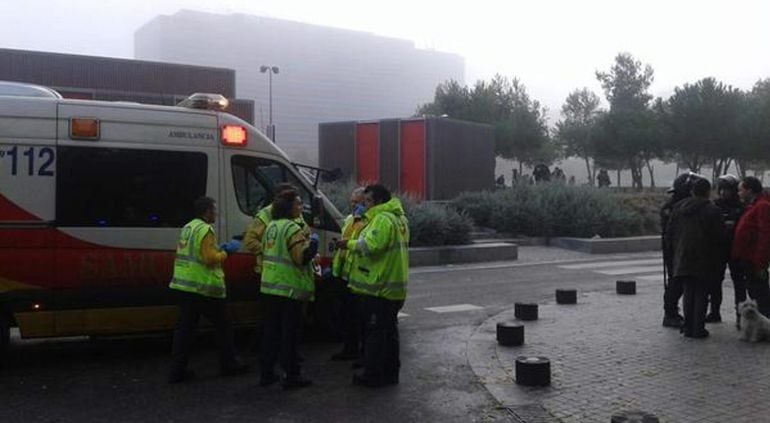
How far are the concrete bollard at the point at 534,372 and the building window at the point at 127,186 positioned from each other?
336cm

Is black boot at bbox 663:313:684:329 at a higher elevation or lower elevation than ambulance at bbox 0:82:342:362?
lower

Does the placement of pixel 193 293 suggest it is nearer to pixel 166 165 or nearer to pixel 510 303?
pixel 166 165

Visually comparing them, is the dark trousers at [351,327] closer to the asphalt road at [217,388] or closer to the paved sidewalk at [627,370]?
the asphalt road at [217,388]

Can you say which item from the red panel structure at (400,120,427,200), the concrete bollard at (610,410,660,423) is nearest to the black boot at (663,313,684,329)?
the concrete bollard at (610,410,660,423)

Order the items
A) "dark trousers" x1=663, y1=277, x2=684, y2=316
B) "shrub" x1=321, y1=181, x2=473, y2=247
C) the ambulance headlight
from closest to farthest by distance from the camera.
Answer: the ambulance headlight → "dark trousers" x1=663, y1=277, x2=684, y2=316 → "shrub" x1=321, y1=181, x2=473, y2=247

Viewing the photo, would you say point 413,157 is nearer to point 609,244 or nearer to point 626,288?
point 609,244

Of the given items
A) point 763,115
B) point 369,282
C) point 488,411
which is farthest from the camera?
point 763,115

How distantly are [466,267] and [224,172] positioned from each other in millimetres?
9008

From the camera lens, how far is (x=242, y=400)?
5949mm

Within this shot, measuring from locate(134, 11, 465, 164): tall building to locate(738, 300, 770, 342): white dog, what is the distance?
11684 centimetres

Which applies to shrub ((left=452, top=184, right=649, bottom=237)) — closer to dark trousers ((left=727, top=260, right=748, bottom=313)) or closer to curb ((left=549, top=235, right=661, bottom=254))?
curb ((left=549, top=235, right=661, bottom=254))

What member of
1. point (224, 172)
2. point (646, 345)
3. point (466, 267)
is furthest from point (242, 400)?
point (466, 267)

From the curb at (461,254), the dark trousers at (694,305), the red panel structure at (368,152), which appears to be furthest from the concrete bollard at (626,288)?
A: the red panel structure at (368,152)

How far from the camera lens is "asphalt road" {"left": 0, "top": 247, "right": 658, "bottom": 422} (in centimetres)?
560
